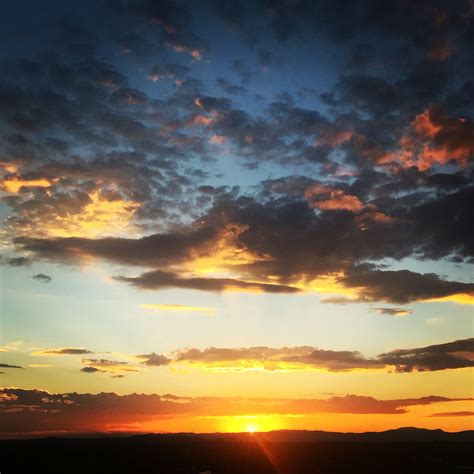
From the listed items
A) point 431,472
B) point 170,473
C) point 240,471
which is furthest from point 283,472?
point 431,472

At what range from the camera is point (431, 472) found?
214ft

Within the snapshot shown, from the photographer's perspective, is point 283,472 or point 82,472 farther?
point 82,472

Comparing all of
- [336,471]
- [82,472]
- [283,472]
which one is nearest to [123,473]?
[82,472]

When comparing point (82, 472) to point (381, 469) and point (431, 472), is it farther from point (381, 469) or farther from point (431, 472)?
point (431, 472)

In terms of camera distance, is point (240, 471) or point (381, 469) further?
point (381, 469)

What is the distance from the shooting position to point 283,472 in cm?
6372

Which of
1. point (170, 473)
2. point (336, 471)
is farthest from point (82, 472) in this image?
point (336, 471)

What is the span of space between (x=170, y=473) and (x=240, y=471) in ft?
29.4

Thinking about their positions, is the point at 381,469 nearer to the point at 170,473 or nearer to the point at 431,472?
the point at 431,472

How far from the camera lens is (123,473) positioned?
66375 mm

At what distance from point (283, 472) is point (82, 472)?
27.5m

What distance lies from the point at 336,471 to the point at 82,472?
1352 inches

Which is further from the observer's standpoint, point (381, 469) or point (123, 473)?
point (381, 469)

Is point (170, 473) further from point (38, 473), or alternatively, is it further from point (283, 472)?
point (38, 473)
